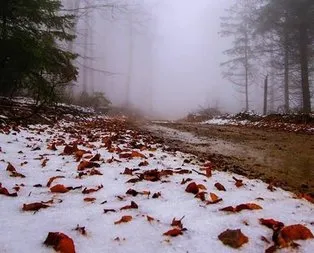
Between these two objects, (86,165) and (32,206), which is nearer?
(32,206)

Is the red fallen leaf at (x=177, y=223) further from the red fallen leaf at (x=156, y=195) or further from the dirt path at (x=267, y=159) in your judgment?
the dirt path at (x=267, y=159)

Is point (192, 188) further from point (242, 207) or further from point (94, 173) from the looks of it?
point (94, 173)

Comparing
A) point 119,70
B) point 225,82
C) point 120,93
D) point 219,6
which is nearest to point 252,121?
point 120,93

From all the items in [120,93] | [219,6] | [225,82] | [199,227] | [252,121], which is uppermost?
[219,6]

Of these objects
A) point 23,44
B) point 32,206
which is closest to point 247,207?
point 32,206

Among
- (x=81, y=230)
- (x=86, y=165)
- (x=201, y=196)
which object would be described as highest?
(x=86, y=165)

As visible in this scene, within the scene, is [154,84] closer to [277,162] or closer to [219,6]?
[219,6]

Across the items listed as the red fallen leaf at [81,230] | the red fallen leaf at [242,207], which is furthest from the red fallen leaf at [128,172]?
the red fallen leaf at [81,230]

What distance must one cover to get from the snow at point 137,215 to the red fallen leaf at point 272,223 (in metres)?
0.04

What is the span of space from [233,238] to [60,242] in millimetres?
980

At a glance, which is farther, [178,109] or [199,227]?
[178,109]

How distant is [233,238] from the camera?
1.90m

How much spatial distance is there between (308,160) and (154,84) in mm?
51003

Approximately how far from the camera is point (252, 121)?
14.7m
